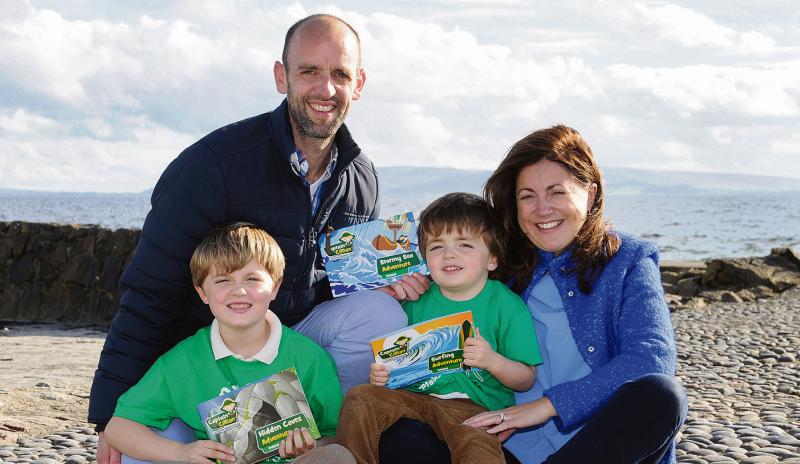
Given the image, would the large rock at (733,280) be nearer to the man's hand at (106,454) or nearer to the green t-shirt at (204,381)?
the green t-shirt at (204,381)

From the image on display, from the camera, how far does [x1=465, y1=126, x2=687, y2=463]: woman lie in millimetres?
2842

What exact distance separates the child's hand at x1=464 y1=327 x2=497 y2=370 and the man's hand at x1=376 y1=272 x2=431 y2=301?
1.54ft

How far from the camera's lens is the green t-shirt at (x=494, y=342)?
331 centimetres

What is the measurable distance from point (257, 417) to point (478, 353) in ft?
2.75

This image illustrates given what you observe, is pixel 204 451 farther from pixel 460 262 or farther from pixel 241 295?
pixel 460 262

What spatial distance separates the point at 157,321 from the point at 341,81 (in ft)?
4.31

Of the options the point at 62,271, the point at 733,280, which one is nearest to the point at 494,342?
the point at 62,271

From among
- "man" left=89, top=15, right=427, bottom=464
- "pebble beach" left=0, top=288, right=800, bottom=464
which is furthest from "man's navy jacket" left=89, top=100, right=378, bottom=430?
"pebble beach" left=0, top=288, right=800, bottom=464

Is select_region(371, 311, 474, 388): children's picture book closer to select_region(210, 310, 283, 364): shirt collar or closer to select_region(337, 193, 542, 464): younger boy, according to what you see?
select_region(337, 193, 542, 464): younger boy

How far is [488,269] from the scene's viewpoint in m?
3.49

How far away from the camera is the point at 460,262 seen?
3.39 m

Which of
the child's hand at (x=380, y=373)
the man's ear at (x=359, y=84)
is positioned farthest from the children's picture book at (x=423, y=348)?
the man's ear at (x=359, y=84)

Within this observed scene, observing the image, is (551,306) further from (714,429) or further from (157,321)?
(714,429)

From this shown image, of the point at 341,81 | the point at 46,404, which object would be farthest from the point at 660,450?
the point at 46,404
